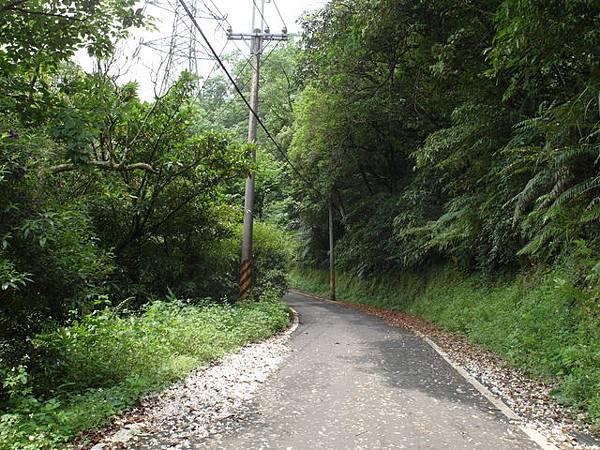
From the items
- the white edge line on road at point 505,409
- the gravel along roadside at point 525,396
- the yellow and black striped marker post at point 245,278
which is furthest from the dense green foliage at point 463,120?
the yellow and black striped marker post at point 245,278

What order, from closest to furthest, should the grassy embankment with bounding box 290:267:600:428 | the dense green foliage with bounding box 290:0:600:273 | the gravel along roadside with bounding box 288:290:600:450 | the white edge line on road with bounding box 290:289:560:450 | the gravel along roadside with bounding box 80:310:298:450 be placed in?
the gravel along roadside with bounding box 80:310:298:450
the white edge line on road with bounding box 290:289:560:450
the gravel along roadside with bounding box 288:290:600:450
the grassy embankment with bounding box 290:267:600:428
the dense green foliage with bounding box 290:0:600:273

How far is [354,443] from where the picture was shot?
4.46 m

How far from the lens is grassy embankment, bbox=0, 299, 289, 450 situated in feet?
13.8

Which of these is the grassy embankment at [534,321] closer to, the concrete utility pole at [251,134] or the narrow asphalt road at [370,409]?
the narrow asphalt road at [370,409]

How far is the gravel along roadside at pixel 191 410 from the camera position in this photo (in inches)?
175

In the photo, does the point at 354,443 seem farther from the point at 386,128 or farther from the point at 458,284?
the point at 386,128

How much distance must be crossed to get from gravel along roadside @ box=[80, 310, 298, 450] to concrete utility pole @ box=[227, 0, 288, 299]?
5.14 m

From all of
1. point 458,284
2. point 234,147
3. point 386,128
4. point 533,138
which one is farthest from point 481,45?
point 386,128

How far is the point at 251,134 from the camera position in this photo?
541 inches

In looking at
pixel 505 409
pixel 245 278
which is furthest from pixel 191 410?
pixel 245 278

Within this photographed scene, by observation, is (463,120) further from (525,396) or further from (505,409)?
(505,409)

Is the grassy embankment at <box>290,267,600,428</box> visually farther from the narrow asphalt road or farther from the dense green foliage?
the narrow asphalt road

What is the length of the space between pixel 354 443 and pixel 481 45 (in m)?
9.56

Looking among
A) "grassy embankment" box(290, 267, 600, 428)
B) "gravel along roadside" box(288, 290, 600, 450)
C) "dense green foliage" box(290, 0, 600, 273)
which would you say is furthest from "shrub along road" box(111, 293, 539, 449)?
"dense green foliage" box(290, 0, 600, 273)
